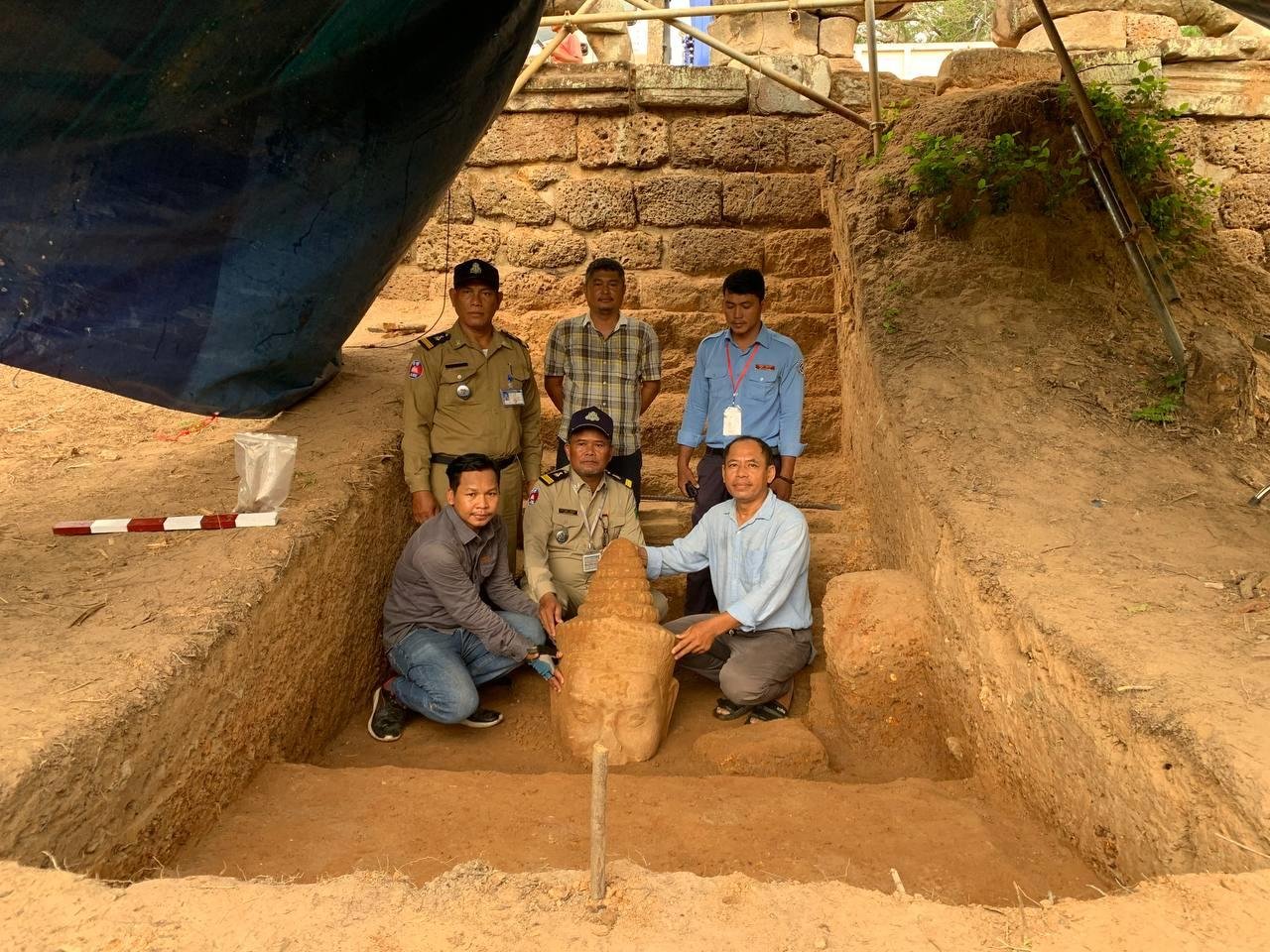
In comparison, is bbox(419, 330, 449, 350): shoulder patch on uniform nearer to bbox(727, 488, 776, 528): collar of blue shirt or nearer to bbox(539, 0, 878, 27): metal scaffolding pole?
bbox(727, 488, 776, 528): collar of blue shirt

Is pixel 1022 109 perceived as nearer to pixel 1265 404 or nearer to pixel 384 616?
pixel 1265 404

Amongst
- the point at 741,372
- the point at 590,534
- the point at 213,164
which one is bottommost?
the point at 590,534

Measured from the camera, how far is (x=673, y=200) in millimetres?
6160

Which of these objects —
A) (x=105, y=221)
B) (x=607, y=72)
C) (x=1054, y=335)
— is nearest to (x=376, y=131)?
(x=105, y=221)

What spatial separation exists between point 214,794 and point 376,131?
235 centimetres

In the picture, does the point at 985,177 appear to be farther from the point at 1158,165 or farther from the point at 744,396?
the point at 744,396

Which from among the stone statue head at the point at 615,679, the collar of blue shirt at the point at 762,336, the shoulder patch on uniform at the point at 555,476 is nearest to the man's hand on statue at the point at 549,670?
the stone statue head at the point at 615,679

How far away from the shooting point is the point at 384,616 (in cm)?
405

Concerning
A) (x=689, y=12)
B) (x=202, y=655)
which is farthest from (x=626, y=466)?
(x=689, y=12)

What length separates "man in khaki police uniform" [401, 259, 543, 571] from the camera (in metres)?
A: 4.30

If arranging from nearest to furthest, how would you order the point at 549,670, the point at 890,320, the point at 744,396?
the point at 549,670 < the point at 744,396 < the point at 890,320

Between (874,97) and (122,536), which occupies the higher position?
(874,97)

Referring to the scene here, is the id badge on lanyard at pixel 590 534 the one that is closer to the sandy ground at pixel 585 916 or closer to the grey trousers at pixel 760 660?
the grey trousers at pixel 760 660

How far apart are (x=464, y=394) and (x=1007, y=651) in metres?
2.45
